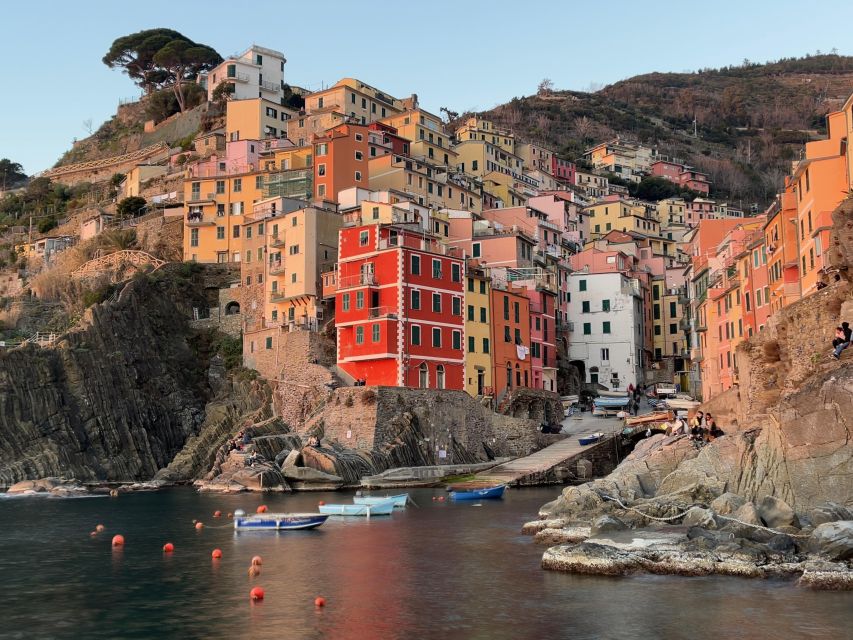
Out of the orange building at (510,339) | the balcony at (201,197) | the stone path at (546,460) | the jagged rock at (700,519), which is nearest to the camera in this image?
the jagged rock at (700,519)

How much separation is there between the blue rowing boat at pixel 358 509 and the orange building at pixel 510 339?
29.0 meters

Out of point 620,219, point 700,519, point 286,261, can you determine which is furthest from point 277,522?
point 620,219

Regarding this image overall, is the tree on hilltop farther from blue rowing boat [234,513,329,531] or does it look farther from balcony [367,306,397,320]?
blue rowing boat [234,513,329,531]

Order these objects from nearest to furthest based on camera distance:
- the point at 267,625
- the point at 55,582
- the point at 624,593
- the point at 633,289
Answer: the point at 267,625 < the point at 624,593 < the point at 55,582 < the point at 633,289

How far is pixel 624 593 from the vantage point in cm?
2788

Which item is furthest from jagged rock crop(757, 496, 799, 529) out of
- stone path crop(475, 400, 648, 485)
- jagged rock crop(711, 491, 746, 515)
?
stone path crop(475, 400, 648, 485)

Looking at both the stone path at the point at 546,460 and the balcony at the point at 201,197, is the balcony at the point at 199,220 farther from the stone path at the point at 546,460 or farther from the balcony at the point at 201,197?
the stone path at the point at 546,460

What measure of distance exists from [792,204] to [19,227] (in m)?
99.0

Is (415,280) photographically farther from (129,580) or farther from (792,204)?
(129,580)

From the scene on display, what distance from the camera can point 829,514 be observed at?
31.8 metres

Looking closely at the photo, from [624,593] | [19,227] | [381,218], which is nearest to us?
[624,593]

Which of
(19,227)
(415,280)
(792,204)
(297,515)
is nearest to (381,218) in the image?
(415,280)

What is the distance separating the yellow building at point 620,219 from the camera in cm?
13812

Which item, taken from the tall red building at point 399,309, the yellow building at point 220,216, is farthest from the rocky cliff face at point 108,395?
the tall red building at point 399,309
